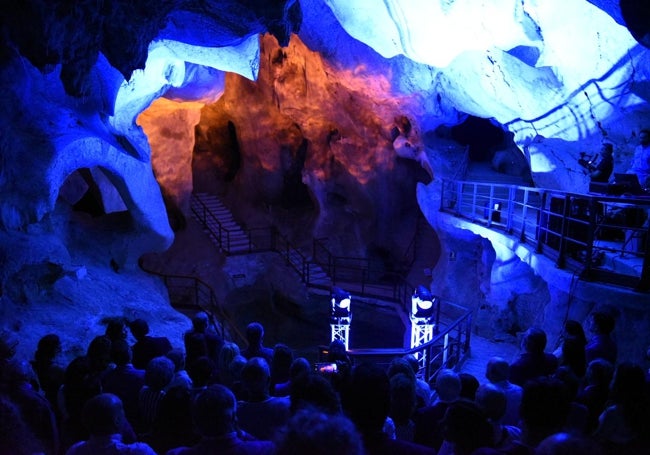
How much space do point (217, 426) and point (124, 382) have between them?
1691mm

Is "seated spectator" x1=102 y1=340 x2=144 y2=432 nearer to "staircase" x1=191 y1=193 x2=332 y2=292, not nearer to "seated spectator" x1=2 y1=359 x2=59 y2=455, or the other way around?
"seated spectator" x1=2 y1=359 x2=59 y2=455

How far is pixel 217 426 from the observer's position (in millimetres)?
2371

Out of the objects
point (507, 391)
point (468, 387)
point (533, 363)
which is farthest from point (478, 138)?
point (468, 387)

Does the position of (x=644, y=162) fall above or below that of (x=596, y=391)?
above

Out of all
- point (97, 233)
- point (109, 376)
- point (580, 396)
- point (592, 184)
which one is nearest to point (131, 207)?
point (97, 233)

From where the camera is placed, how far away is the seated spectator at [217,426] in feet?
7.75

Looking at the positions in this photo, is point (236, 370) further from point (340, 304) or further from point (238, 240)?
point (238, 240)

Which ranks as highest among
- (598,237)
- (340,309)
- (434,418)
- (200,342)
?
(598,237)

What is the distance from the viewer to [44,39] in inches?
227

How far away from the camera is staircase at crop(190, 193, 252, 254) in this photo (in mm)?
16109

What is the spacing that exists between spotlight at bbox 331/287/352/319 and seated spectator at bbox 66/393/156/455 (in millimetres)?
6572

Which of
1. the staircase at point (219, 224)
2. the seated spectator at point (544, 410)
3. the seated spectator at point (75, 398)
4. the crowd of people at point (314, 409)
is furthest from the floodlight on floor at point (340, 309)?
the staircase at point (219, 224)

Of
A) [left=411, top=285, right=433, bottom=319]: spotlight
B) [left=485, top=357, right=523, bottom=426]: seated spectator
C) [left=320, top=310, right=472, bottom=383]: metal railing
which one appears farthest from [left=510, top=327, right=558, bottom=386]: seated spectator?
[left=411, top=285, right=433, bottom=319]: spotlight

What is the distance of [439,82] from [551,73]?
3567 millimetres
